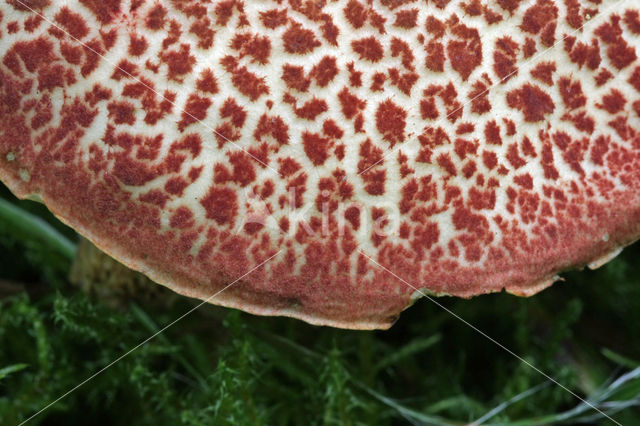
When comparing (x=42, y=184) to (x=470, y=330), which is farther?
(x=470, y=330)

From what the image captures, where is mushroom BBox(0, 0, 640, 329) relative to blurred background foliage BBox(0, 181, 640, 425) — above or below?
above

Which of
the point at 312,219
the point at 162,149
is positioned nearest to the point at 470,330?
the point at 312,219

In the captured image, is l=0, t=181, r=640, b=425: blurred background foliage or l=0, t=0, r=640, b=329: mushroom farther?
l=0, t=181, r=640, b=425: blurred background foliage

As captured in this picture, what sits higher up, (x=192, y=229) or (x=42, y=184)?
(x=42, y=184)

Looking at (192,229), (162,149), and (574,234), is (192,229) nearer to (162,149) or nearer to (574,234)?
(162,149)

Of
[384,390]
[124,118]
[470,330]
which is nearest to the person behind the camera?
[124,118]
